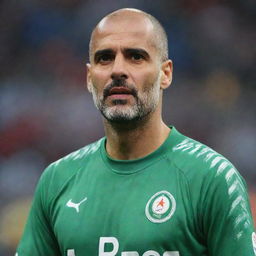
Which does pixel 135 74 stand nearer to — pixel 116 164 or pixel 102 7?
pixel 116 164

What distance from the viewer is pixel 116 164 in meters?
3.05

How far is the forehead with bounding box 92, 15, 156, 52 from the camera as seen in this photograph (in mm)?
2971

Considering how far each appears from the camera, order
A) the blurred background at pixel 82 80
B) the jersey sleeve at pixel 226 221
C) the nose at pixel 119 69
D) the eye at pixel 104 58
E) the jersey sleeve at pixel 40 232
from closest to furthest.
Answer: the jersey sleeve at pixel 226 221 → the nose at pixel 119 69 → the eye at pixel 104 58 → the jersey sleeve at pixel 40 232 → the blurred background at pixel 82 80

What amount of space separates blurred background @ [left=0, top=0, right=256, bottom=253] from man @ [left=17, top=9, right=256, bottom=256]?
3.48 m

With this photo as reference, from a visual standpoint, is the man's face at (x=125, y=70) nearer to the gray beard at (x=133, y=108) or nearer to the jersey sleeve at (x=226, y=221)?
the gray beard at (x=133, y=108)

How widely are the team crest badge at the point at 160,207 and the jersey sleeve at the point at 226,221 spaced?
→ 14 cm

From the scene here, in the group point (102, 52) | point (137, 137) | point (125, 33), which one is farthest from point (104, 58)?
point (137, 137)

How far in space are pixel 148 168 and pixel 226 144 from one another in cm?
368

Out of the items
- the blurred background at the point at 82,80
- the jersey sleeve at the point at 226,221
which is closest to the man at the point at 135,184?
the jersey sleeve at the point at 226,221

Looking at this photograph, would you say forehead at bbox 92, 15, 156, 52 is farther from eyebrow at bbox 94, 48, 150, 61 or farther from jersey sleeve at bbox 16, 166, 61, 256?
jersey sleeve at bbox 16, 166, 61, 256

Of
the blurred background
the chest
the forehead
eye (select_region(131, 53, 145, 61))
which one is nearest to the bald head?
the forehead

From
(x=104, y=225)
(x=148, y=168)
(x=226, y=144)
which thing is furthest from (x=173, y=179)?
(x=226, y=144)

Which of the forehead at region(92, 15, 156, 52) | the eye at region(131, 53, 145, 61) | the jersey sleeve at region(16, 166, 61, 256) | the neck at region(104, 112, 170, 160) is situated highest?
the forehead at region(92, 15, 156, 52)

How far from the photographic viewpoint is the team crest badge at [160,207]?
2.75 m
